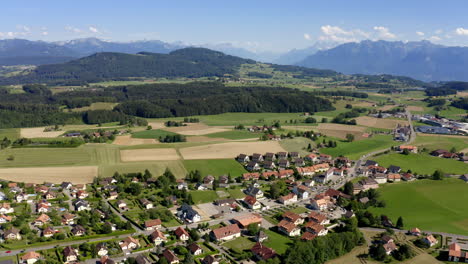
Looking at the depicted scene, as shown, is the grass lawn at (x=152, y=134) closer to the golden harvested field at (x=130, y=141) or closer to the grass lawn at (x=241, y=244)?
the golden harvested field at (x=130, y=141)

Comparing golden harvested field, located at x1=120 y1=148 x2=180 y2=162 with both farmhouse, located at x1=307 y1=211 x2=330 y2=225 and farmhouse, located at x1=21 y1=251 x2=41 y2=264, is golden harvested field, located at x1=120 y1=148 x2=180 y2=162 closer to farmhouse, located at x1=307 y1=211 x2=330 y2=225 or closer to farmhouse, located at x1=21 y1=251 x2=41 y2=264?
farmhouse, located at x1=307 y1=211 x2=330 y2=225

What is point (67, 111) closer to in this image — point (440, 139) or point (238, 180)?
point (238, 180)

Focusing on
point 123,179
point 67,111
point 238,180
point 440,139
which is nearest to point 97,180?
point 123,179

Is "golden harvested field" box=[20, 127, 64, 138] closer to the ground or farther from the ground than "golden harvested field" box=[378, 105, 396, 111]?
closer to the ground

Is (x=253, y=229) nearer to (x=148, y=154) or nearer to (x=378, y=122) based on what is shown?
(x=148, y=154)

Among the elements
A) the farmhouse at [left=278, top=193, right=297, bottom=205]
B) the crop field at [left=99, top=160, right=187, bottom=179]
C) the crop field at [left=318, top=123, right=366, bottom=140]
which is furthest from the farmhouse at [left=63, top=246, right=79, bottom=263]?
Result: the crop field at [left=318, top=123, right=366, bottom=140]
